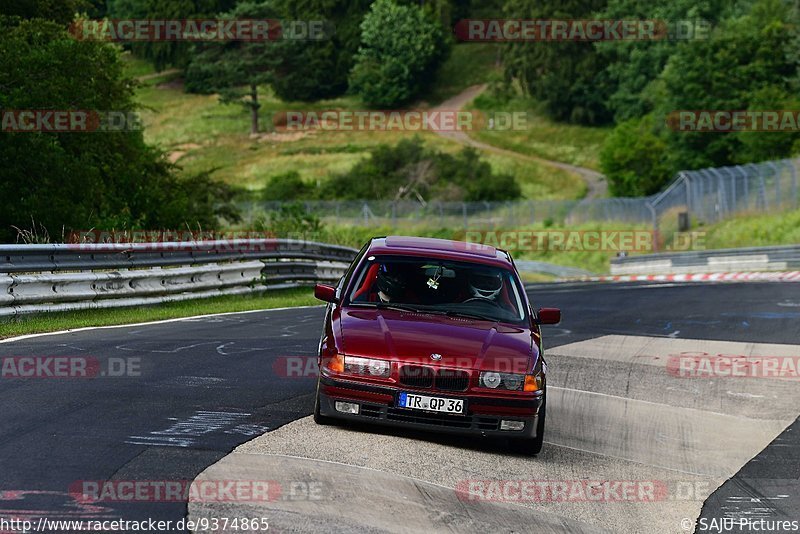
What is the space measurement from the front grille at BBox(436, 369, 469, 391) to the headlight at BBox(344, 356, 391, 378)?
0.37m

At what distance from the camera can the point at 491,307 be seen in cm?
1016

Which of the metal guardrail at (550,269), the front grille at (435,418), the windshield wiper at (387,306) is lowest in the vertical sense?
the metal guardrail at (550,269)

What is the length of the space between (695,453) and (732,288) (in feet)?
67.6

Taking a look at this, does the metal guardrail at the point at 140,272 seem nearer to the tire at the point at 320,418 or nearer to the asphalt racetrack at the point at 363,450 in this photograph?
the asphalt racetrack at the point at 363,450

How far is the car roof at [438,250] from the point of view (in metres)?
10.5

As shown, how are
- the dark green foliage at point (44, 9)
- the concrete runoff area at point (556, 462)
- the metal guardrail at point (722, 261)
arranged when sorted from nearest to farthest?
the concrete runoff area at point (556, 462) < the dark green foliage at point (44, 9) < the metal guardrail at point (722, 261)

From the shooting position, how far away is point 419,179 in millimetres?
93750

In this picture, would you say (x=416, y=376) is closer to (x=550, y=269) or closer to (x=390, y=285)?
(x=390, y=285)

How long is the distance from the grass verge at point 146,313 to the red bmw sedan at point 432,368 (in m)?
5.97

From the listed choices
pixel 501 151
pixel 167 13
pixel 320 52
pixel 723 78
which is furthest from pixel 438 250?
pixel 167 13

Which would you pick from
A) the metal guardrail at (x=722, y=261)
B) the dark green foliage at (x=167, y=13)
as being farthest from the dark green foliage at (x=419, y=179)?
the dark green foliage at (x=167, y=13)

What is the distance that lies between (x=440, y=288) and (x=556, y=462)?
1840 millimetres

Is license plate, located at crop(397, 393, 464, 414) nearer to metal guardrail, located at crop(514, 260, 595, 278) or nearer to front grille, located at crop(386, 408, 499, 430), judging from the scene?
front grille, located at crop(386, 408, 499, 430)

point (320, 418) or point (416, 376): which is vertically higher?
point (416, 376)
